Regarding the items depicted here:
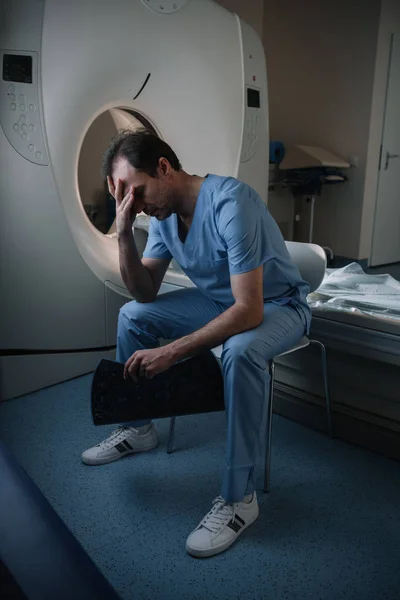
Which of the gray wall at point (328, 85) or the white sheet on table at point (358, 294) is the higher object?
the gray wall at point (328, 85)

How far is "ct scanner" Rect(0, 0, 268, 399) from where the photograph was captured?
184cm

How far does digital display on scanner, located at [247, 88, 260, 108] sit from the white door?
2.03 meters

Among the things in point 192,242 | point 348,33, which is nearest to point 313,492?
point 192,242

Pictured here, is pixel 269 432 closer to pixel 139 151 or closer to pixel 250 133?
pixel 139 151

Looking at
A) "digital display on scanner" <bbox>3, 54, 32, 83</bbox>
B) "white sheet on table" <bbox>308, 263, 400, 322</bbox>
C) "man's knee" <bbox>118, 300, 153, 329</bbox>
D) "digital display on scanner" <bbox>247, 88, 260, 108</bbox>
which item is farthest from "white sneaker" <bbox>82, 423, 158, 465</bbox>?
"digital display on scanner" <bbox>247, 88, 260, 108</bbox>

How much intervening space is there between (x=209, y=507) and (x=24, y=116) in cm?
145

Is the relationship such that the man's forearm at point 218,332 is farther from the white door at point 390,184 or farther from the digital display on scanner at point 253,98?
the white door at point 390,184

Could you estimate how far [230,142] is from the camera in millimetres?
2354

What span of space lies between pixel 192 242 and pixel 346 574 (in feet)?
3.04

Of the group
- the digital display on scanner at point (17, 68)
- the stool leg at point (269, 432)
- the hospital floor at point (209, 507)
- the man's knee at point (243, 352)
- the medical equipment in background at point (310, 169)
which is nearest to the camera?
the hospital floor at point (209, 507)

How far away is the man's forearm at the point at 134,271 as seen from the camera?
1.57 metres

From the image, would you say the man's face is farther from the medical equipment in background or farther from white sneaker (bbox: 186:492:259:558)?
the medical equipment in background

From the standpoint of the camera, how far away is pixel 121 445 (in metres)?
1.66

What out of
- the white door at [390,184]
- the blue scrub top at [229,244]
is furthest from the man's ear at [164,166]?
the white door at [390,184]
